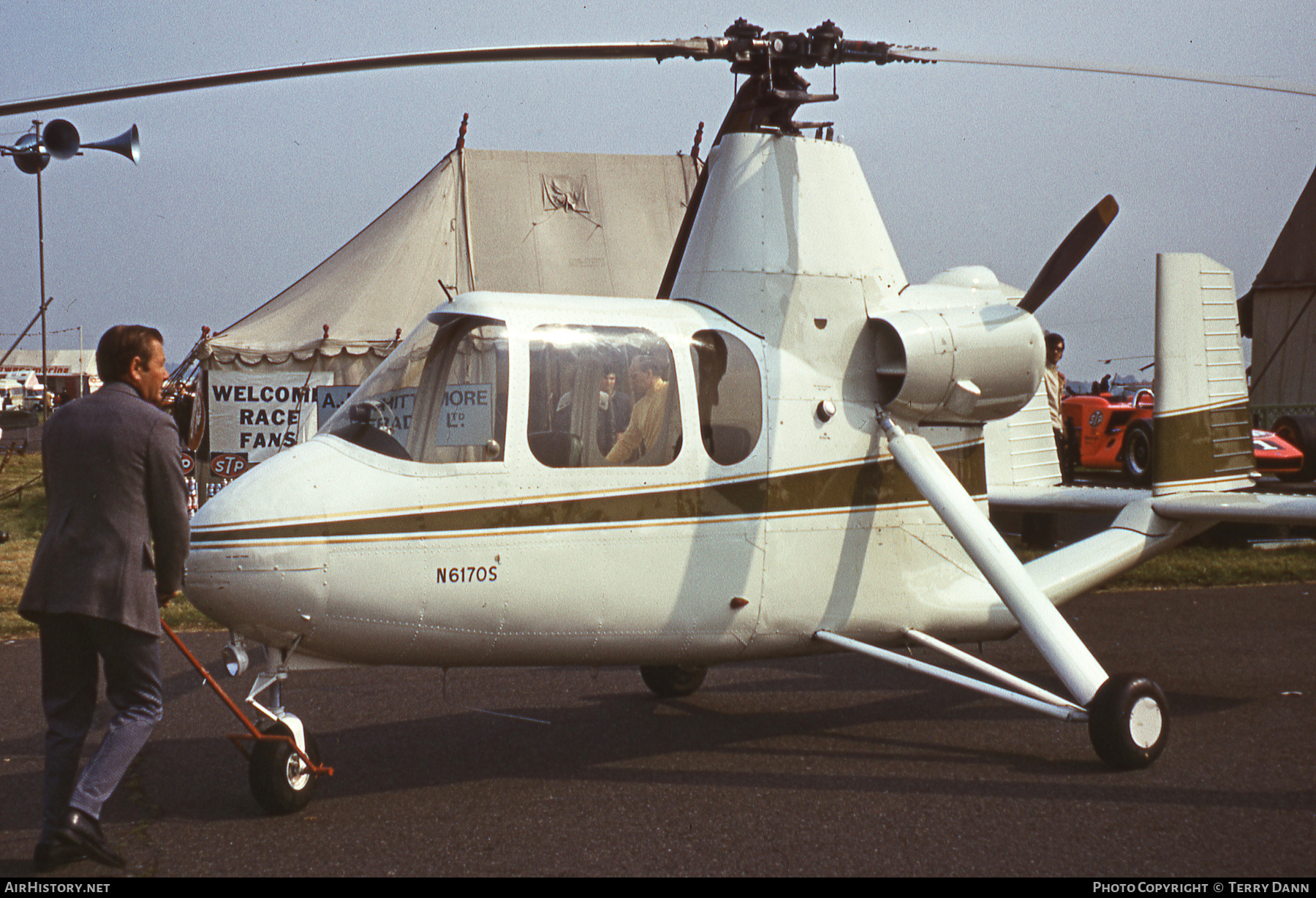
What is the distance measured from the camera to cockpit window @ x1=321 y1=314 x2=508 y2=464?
16.3ft

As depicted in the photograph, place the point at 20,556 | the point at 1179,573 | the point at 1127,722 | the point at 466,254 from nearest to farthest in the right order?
the point at 1127,722 → the point at 1179,573 → the point at 20,556 → the point at 466,254

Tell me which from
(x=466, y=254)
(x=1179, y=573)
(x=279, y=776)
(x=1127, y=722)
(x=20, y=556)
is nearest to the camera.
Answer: (x=279, y=776)

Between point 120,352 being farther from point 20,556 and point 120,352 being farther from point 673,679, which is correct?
point 20,556

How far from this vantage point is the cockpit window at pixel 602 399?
5.10 m

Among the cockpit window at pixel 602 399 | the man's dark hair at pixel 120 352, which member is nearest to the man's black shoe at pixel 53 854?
the man's dark hair at pixel 120 352

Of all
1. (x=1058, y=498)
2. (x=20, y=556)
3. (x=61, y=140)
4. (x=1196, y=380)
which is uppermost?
(x=61, y=140)

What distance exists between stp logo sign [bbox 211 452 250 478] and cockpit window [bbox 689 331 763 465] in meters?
9.64

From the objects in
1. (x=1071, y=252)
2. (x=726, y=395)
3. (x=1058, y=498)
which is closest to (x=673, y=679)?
(x=726, y=395)

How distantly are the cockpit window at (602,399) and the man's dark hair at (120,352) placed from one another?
5.20 feet

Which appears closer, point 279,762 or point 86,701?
point 86,701

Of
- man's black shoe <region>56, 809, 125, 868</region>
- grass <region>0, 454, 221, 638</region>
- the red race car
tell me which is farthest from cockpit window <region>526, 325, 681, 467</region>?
the red race car

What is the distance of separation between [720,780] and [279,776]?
1.96 meters

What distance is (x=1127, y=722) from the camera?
16.9 ft

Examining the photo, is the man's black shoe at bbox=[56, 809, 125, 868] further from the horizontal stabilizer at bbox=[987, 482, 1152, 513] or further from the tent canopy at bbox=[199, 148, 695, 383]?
the tent canopy at bbox=[199, 148, 695, 383]
